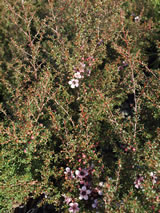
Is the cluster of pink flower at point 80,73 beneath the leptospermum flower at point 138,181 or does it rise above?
above

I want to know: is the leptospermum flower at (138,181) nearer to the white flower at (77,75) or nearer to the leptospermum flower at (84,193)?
the leptospermum flower at (84,193)

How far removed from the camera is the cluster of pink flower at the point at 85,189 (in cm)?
205

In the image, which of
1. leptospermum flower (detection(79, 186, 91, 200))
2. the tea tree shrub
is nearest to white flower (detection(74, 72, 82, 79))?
the tea tree shrub

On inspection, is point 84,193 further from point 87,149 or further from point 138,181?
point 138,181

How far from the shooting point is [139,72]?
262 cm

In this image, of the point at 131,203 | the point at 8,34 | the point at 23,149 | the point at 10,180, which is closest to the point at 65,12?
the point at 8,34

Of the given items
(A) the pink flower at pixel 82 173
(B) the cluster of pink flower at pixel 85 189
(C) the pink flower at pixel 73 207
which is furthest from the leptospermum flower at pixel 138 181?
(C) the pink flower at pixel 73 207

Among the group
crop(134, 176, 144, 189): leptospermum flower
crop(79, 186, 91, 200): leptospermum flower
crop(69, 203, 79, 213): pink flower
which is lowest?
crop(69, 203, 79, 213): pink flower

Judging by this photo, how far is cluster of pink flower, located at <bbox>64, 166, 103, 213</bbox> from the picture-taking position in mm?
2053

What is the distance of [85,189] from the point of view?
2080 mm

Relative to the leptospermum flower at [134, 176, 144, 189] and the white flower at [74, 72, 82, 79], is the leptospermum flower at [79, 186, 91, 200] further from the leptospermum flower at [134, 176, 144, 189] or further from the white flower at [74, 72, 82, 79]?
the white flower at [74, 72, 82, 79]

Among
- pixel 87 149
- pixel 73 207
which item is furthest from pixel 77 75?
pixel 73 207

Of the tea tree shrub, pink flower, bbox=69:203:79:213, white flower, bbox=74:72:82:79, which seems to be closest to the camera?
the tea tree shrub

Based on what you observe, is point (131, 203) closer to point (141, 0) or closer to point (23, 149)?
point (23, 149)
